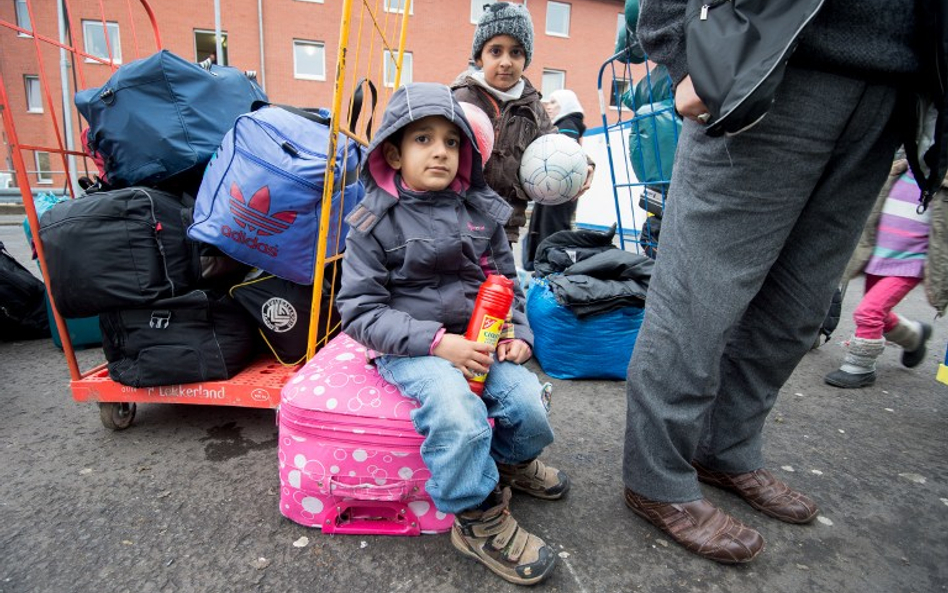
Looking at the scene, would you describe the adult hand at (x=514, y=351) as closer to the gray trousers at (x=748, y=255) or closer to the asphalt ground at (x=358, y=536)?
the gray trousers at (x=748, y=255)

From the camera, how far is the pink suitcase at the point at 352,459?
1.46m

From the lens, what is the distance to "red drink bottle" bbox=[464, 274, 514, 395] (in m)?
1.44

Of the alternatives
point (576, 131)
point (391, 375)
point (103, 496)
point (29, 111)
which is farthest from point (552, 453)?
point (29, 111)

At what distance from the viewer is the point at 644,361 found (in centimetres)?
151

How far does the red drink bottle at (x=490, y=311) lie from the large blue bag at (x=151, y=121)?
1.54 meters

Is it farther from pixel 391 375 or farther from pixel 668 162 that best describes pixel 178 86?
pixel 668 162

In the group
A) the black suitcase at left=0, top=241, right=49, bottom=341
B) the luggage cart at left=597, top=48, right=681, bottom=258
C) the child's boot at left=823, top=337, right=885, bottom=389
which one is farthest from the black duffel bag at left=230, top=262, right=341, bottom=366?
the child's boot at left=823, top=337, right=885, bottom=389

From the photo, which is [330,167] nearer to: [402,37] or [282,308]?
[282,308]

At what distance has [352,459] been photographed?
4.81ft

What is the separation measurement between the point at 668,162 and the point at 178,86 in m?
2.61

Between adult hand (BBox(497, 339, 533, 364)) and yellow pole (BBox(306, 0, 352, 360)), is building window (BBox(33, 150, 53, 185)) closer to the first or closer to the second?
yellow pole (BBox(306, 0, 352, 360))

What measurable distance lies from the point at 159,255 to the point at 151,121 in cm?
60

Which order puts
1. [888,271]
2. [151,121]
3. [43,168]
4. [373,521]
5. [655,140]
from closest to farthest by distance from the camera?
[373,521] < [151,121] < [888,271] < [655,140] < [43,168]

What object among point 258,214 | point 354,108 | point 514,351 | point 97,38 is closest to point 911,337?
point 514,351
